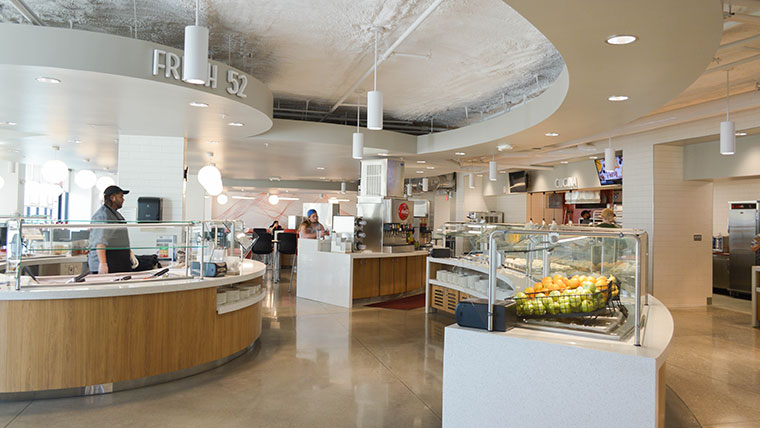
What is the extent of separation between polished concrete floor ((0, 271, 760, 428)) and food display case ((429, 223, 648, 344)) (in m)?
0.56

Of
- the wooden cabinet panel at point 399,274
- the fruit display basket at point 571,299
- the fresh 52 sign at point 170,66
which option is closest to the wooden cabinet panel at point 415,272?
the wooden cabinet panel at point 399,274

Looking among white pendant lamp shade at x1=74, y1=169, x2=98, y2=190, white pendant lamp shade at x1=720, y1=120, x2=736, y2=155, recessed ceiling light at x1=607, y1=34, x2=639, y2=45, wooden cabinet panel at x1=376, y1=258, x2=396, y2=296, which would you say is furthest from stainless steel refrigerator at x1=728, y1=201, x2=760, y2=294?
white pendant lamp shade at x1=74, y1=169, x2=98, y2=190

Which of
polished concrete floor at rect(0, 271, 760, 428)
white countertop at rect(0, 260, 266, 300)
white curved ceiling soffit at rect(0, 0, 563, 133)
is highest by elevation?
white curved ceiling soffit at rect(0, 0, 563, 133)

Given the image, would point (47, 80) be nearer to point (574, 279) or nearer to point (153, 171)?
point (153, 171)

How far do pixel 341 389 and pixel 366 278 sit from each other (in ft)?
14.8

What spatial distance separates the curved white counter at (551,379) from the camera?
98.1 inches

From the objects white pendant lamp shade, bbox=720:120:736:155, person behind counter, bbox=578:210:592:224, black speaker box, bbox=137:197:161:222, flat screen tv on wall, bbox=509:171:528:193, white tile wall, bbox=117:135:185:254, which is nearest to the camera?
white pendant lamp shade, bbox=720:120:736:155

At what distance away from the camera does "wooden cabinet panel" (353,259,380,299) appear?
8680mm

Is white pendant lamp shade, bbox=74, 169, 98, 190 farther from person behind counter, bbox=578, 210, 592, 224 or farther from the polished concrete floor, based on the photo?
person behind counter, bbox=578, 210, 592, 224

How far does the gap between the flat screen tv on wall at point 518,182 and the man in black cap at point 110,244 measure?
36.2 ft

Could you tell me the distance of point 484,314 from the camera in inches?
117

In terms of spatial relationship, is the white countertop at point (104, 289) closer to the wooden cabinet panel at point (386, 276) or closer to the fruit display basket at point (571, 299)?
the fruit display basket at point (571, 299)

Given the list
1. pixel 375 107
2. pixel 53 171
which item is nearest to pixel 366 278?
pixel 375 107

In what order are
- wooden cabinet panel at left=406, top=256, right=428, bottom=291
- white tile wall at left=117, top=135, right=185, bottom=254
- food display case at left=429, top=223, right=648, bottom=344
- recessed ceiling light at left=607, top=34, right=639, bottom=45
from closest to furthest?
1. food display case at left=429, top=223, right=648, bottom=344
2. recessed ceiling light at left=607, top=34, right=639, bottom=45
3. white tile wall at left=117, top=135, right=185, bottom=254
4. wooden cabinet panel at left=406, top=256, right=428, bottom=291
